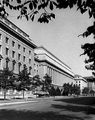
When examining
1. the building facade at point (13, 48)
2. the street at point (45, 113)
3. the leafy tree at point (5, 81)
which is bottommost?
the street at point (45, 113)

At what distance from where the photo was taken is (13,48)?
56812 millimetres

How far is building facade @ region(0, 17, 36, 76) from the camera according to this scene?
166 feet

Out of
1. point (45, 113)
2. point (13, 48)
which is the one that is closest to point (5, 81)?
point (13, 48)

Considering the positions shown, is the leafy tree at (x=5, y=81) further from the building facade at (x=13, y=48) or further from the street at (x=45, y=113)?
the street at (x=45, y=113)

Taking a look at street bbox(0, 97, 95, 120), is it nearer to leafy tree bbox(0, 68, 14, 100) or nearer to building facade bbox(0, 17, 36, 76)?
leafy tree bbox(0, 68, 14, 100)

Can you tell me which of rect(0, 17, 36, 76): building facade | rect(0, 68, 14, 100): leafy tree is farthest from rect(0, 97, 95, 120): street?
rect(0, 17, 36, 76): building facade

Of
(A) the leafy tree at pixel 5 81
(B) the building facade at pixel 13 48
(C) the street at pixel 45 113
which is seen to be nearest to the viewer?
(C) the street at pixel 45 113

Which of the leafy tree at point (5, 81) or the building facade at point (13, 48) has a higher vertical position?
the building facade at point (13, 48)

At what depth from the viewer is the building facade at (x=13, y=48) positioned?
166ft

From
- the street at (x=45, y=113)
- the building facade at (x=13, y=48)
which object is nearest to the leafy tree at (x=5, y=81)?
the building facade at (x=13, y=48)

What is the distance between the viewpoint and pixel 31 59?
71.8 meters

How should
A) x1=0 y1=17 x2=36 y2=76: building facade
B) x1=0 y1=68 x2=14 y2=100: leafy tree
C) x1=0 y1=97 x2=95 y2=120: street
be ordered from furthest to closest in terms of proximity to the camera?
1. x1=0 y1=17 x2=36 y2=76: building facade
2. x1=0 y1=68 x2=14 y2=100: leafy tree
3. x1=0 y1=97 x2=95 y2=120: street

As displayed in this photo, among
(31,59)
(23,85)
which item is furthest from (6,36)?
(31,59)

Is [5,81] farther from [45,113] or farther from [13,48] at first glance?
[45,113]
